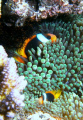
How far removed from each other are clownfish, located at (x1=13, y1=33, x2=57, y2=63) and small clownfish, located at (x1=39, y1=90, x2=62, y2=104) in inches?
19.7

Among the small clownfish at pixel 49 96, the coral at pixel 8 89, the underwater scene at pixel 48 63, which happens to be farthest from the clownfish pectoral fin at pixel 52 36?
the coral at pixel 8 89

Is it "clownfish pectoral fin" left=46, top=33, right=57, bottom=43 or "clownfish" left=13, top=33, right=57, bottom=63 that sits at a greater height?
"clownfish pectoral fin" left=46, top=33, right=57, bottom=43

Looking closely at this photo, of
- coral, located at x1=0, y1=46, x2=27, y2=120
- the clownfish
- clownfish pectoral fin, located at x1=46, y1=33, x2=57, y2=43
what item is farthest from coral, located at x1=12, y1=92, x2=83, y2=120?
clownfish pectoral fin, located at x1=46, y1=33, x2=57, y2=43

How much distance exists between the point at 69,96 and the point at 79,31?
0.84 metres

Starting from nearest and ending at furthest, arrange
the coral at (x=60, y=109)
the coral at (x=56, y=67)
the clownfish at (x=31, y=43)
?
the coral at (x=60, y=109), the coral at (x=56, y=67), the clownfish at (x=31, y=43)

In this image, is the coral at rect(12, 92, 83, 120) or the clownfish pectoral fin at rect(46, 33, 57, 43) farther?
the clownfish pectoral fin at rect(46, 33, 57, 43)

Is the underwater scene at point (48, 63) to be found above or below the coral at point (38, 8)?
below

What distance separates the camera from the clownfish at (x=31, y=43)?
62.6 inches

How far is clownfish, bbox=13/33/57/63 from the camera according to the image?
1589mm

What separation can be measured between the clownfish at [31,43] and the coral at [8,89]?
57cm

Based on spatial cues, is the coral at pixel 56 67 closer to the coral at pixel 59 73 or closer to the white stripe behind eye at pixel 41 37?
the coral at pixel 59 73

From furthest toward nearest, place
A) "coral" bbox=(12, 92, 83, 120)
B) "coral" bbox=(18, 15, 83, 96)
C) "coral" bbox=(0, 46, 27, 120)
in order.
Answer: "coral" bbox=(18, 15, 83, 96), "coral" bbox=(12, 92, 83, 120), "coral" bbox=(0, 46, 27, 120)

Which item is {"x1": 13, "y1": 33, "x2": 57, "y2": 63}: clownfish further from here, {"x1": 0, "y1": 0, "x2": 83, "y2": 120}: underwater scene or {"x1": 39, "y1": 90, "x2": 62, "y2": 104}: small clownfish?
{"x1": 39, "y1": 90, "x2": 62, "y2": 104}: small clownfish

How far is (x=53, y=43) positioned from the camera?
5.04 ft
